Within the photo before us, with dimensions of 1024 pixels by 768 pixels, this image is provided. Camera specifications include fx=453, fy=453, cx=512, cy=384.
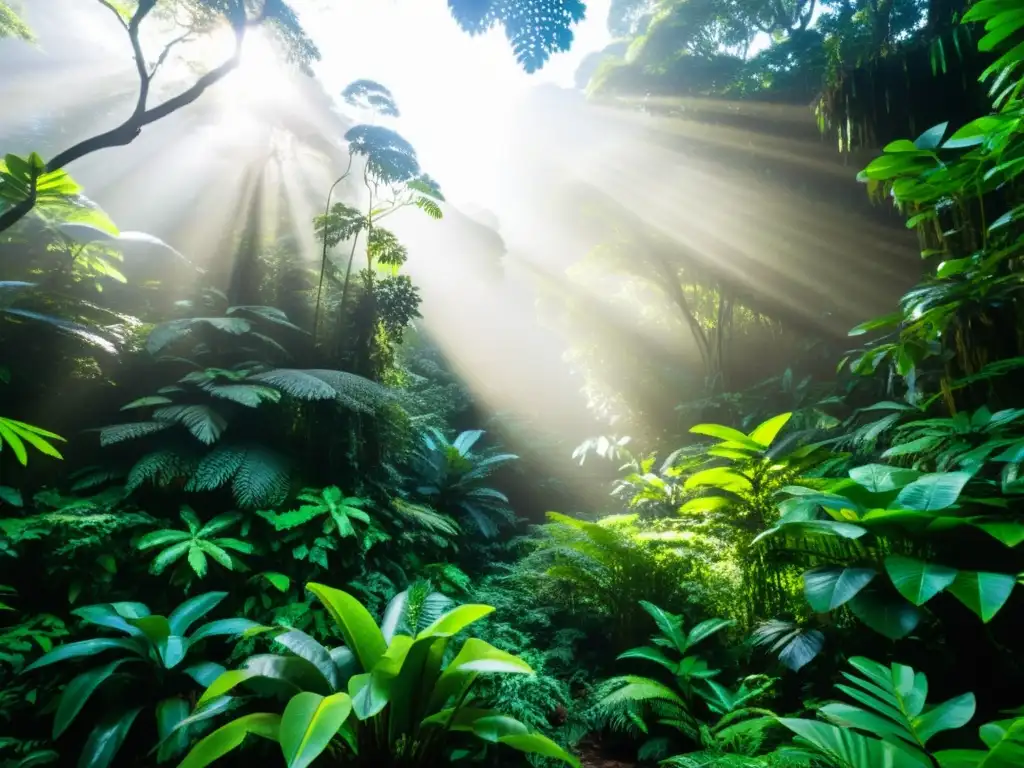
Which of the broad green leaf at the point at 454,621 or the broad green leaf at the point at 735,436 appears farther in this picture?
the broad green leaf at the point at 735,436

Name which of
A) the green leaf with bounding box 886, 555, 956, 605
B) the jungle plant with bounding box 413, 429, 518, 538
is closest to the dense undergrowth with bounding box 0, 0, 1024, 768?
the green leaf with bounding box 886, 555, 956, 605

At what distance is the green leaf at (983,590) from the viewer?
1022 millimetres

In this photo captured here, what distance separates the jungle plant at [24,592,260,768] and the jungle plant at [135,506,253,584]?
0.20 meters

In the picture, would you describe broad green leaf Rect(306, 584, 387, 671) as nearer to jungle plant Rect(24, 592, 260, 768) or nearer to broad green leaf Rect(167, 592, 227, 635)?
jungle plant Rect(24, 592, 260, 768)

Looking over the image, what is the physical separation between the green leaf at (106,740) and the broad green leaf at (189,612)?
319 millimetres

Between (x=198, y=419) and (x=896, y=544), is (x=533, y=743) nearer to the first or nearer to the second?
(x=896, y=544)

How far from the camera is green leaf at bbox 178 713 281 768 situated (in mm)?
1354

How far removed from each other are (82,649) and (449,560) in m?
2.62

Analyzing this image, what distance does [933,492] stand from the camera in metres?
1.32

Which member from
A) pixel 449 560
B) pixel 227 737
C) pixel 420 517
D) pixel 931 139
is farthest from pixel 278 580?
pixel 931 139

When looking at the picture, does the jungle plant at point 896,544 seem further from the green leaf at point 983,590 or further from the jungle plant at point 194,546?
the jungle plant at point 194,546

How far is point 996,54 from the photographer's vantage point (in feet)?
11.7

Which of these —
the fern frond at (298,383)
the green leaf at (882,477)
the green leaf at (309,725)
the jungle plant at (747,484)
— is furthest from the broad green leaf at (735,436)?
the fern frond at (298,383)

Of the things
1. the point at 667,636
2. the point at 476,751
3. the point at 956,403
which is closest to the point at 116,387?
the point at 476,751
